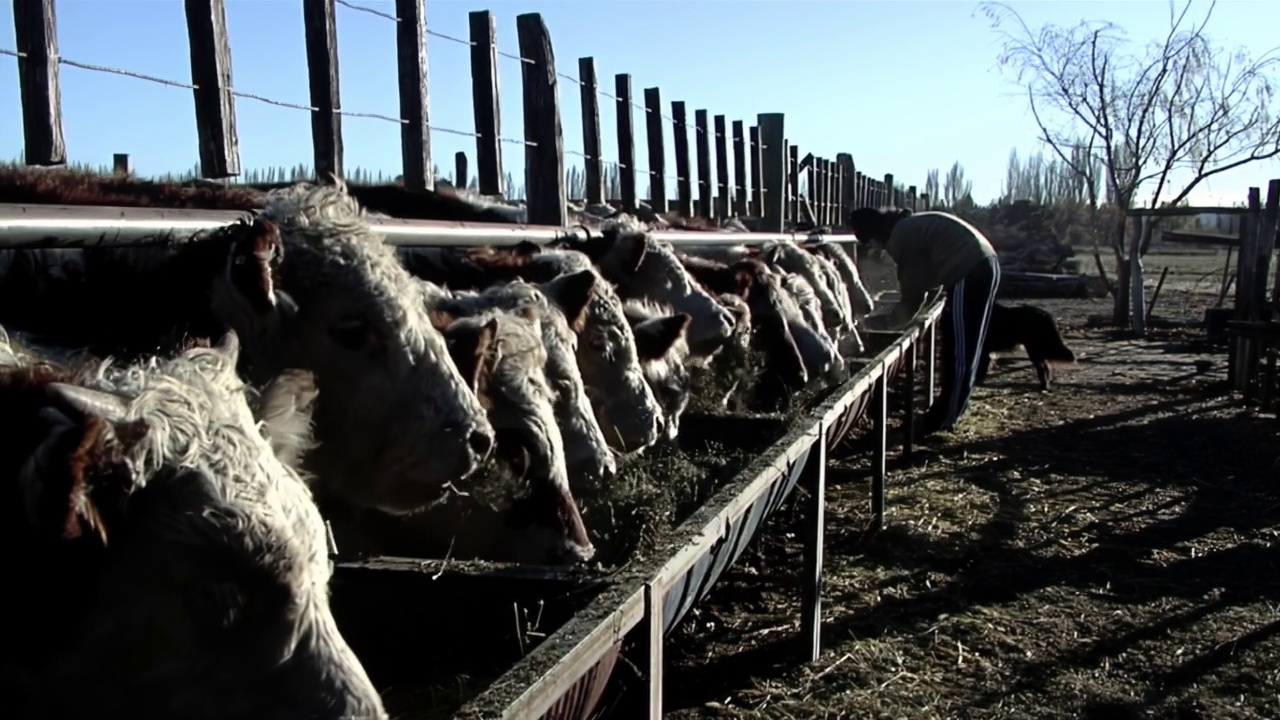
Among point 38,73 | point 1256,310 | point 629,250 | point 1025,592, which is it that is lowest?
point 1025,592

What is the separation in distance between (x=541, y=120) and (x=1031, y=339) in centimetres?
875

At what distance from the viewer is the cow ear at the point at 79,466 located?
1847 millimetres

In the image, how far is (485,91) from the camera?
7.05 m

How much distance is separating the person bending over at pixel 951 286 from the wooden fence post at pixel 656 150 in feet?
8.32

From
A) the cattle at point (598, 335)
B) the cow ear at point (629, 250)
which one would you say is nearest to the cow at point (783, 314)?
the cow ear at point (629, 250)

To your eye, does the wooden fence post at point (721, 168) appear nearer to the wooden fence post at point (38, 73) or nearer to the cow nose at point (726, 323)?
the cow nose at point (726, 323)

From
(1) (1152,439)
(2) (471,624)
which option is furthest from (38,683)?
(1) (1152,439)

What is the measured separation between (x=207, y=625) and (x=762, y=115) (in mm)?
17344

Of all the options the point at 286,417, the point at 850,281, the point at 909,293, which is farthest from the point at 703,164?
the point at 286,417

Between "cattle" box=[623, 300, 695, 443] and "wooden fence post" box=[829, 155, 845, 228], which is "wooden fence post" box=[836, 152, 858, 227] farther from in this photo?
"cattle" box=[623, 300, 695, 443]

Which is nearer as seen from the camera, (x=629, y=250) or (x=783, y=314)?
(x=629, y=250)

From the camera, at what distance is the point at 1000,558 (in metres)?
7.03

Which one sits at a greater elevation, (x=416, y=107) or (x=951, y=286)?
(x=416, y=107)

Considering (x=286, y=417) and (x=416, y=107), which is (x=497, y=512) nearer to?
(x=286, y=417)
